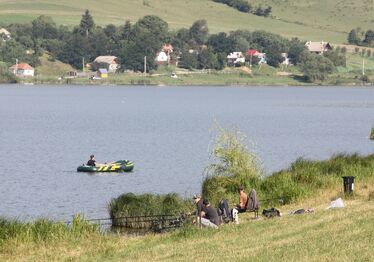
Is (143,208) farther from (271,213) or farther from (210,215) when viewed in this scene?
(210,215)

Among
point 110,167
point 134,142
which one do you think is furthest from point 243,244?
point 134,142

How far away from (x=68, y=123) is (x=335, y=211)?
10855 cm

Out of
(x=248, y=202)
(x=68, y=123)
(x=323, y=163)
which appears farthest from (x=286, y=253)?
(x=68, y=123)

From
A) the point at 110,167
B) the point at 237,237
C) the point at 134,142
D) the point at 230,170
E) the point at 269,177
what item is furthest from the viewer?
the point at 134,142

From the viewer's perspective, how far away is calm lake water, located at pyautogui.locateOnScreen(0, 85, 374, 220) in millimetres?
64188

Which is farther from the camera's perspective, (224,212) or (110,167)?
(110,167)

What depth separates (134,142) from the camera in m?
110

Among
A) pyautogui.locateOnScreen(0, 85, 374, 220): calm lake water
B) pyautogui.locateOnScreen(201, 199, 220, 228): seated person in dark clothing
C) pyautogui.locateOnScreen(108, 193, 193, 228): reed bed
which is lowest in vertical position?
pyautogui.locateOnScreen(0, 85, 374, 220): calm lake water

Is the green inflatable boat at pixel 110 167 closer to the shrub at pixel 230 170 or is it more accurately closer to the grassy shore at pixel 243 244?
the shrub at pixel 230 170

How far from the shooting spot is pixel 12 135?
11894cm

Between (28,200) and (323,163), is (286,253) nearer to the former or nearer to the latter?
(323,163)

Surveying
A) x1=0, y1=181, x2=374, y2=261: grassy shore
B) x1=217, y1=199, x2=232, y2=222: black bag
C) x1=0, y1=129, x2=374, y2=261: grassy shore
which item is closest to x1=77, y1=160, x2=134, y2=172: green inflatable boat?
x1=0, y1=129, x2=374, y2=261: grassy shore

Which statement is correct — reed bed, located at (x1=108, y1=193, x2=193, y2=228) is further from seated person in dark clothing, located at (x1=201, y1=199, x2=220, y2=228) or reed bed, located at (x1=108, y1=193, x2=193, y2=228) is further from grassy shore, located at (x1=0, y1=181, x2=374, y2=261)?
grassy shore, located at (x1=0, y1=181, x2=374, y2=261)

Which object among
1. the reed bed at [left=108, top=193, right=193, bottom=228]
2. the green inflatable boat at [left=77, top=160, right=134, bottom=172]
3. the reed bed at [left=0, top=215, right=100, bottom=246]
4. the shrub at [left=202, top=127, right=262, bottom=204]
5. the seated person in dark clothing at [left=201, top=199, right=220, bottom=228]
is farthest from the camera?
the green inflatable boat at [left=77, top=160, right=134, bottom=172]
